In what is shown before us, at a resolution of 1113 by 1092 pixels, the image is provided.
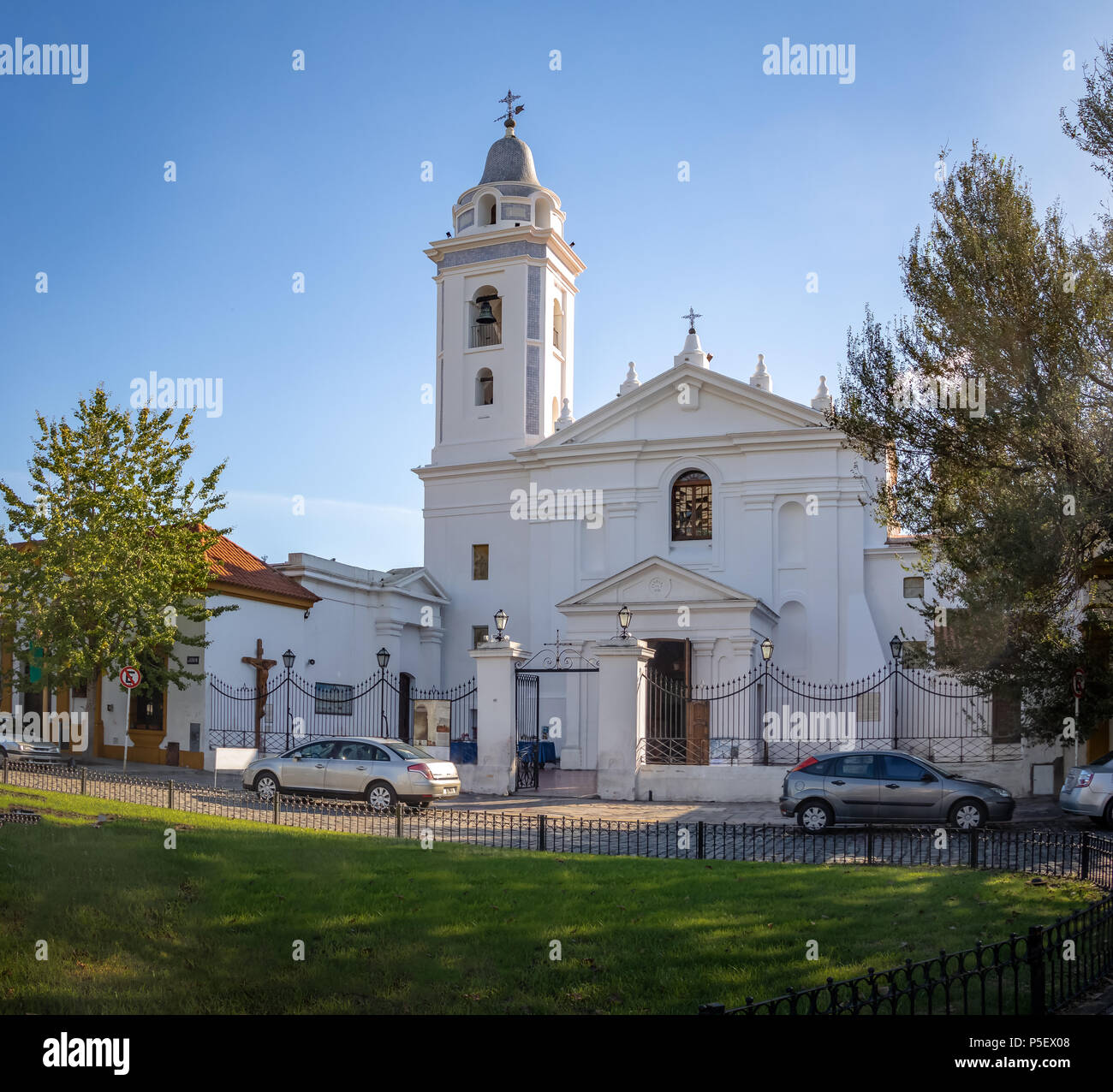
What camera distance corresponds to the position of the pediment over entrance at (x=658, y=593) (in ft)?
102

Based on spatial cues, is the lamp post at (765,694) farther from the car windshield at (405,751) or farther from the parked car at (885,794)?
the car windshield at (405,751)

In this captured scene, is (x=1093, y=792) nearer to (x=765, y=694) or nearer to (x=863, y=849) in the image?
(x=863, y=849)

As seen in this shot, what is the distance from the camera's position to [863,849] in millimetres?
15609

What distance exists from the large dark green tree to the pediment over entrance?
1266cm

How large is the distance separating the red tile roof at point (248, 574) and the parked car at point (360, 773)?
868cm

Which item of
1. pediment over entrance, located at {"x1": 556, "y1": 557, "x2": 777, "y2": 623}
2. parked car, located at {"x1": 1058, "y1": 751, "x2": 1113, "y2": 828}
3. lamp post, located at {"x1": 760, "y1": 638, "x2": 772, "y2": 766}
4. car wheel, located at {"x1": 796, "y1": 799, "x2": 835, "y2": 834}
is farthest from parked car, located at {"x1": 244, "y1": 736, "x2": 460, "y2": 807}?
pediment over entrance, located at {"x1": 556, "y1": 557, "x2": 777, "y2": 623}

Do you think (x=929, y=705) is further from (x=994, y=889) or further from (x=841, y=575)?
(x=994, y=889)

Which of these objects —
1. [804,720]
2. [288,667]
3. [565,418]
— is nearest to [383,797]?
[288,667]

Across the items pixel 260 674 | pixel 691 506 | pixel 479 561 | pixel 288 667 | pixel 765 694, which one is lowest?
pixel 765 694

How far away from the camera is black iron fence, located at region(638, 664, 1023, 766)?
27.9 meters

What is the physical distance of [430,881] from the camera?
10695 millimetres

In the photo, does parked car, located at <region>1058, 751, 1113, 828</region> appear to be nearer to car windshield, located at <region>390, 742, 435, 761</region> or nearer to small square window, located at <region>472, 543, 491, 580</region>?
car windshield, located at <region>390, 742, 435, 761</region>

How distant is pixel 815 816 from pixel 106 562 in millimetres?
16890
